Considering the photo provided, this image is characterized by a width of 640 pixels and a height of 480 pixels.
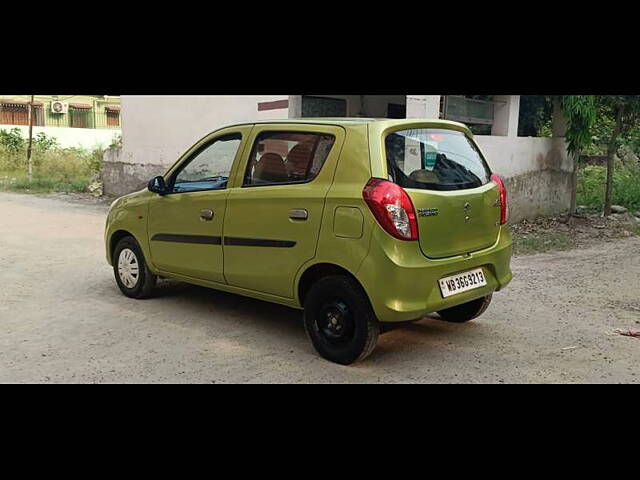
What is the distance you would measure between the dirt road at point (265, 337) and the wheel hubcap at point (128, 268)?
0.24 meters

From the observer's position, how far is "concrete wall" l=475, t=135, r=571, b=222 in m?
10.1

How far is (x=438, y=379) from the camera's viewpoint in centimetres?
420

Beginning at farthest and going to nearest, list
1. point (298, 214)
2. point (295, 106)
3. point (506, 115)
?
point (506, 115) → point (295, 106) → point (298, 214)

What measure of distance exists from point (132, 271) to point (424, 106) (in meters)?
4.84

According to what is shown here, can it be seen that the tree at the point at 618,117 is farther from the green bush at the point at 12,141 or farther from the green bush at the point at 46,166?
the green bush at the point at 12,141

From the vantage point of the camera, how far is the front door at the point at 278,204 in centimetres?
447

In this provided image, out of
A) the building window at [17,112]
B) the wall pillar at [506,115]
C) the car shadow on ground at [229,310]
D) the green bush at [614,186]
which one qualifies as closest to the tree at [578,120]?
the wall pillar at [506,115]

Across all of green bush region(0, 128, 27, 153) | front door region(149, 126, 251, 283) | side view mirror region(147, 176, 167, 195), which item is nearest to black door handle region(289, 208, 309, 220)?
front door region(149, 126, 251, 283)

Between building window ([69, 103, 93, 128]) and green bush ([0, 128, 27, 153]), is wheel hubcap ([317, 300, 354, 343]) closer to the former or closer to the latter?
green bush ([0, 128, 27, 153])

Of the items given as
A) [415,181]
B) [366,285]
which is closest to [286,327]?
[366,285]

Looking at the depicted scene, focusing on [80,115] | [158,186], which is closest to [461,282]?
[158,186]

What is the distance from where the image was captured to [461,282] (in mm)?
4473

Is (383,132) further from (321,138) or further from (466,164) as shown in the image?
(466,164)

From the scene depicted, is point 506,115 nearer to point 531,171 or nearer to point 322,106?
point 531,171
